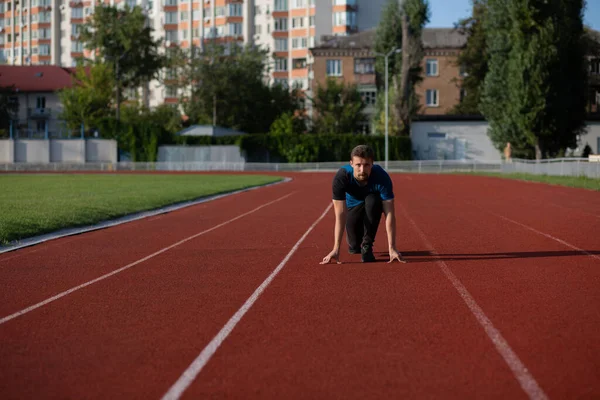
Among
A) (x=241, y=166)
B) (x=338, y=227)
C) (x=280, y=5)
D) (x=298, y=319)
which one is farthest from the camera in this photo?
(x=280, y=5)

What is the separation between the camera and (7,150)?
206 ft

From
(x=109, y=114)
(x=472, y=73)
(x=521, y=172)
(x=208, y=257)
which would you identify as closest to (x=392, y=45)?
(x=472, y=73)

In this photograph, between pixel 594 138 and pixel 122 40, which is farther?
pixel 122 40

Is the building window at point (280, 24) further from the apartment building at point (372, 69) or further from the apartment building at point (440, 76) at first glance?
the apartment building at point (440, 76)

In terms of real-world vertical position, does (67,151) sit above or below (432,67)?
below

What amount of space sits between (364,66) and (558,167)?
45.3 meters

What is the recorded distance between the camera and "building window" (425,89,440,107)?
3401 inches

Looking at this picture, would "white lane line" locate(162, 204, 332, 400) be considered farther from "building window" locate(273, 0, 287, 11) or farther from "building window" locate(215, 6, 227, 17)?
"building window" locate(215, 6, 227, 17)

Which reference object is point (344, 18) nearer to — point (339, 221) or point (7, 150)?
point (7, 150)

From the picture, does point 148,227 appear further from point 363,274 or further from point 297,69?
point 297,69

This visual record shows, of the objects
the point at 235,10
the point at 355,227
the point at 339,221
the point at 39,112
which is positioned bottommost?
the point at 355,227

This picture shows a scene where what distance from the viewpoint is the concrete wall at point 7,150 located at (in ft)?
206

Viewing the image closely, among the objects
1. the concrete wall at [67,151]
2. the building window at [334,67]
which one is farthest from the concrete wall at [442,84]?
the concrete wall at [67,151]

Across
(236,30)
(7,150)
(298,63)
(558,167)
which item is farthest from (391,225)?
(236,30)
